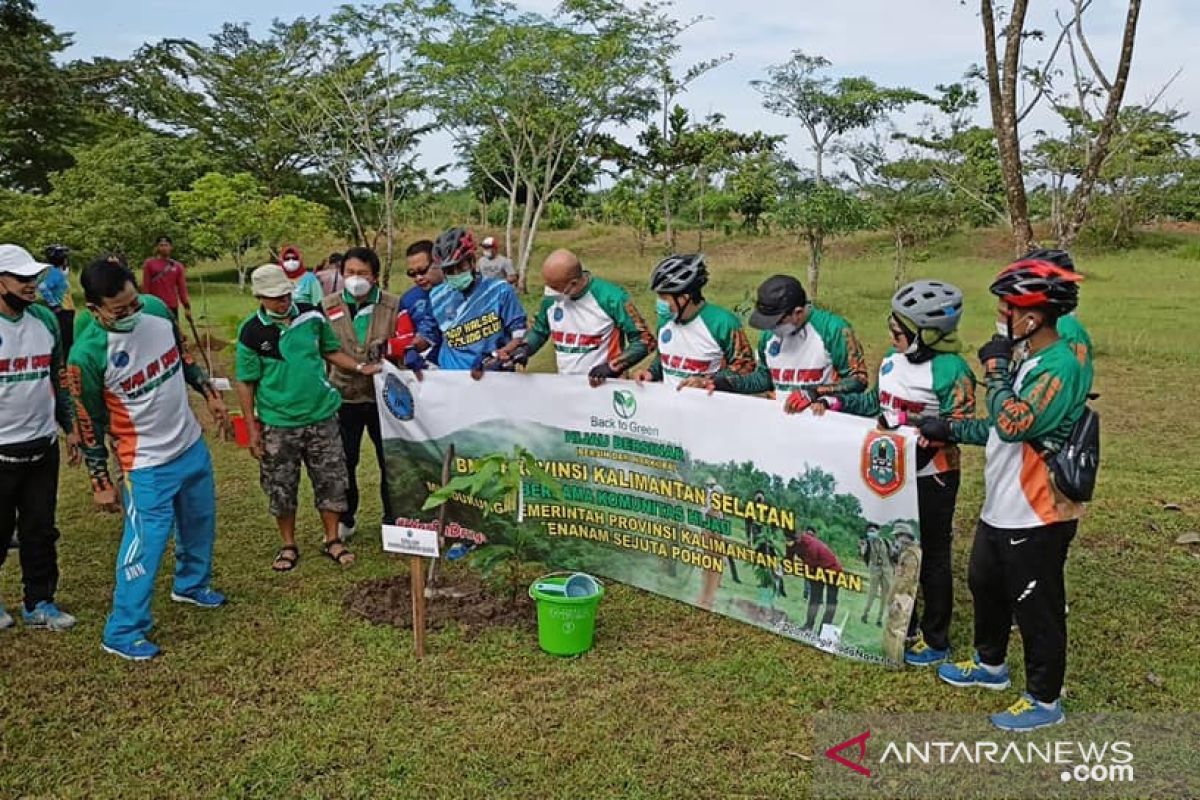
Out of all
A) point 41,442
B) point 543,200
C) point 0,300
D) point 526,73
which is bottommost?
point 41,442

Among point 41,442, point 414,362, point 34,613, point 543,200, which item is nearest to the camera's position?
point 41,442

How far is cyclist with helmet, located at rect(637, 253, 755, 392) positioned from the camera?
4.67 meters

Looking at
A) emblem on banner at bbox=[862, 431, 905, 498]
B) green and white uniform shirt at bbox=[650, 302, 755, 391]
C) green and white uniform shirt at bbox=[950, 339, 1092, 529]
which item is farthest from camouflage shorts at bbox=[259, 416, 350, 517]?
green and white uniform shirt at bbox=[950, 339, 1092, 529]

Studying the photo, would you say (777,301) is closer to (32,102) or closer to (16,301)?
(16,301)

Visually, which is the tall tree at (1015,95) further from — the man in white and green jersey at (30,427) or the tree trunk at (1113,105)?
the man in white and green jersey at (30,427)

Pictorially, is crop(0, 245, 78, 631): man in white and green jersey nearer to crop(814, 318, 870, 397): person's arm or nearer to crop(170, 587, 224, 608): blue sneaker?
crop(170, 587, 224, 608): blue sneaker

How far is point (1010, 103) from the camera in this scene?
26.0 feet

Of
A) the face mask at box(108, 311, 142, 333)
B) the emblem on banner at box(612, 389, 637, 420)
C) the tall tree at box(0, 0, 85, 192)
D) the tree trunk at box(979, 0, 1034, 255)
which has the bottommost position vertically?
the emblem on banner at box(612, 389, 637, 420)

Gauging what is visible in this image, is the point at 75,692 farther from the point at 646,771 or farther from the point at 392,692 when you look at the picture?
the point at 646,771

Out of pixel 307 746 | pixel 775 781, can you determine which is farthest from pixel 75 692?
pixel 775 781

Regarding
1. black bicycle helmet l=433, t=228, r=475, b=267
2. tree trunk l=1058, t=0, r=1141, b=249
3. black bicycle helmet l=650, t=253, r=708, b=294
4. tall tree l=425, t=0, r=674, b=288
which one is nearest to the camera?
black bicycle helmet l=650, t=253, r=708, b=294

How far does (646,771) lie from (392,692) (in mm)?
1245

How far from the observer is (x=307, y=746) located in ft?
12.2

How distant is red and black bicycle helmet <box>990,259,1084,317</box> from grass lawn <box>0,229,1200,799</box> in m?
1.67
